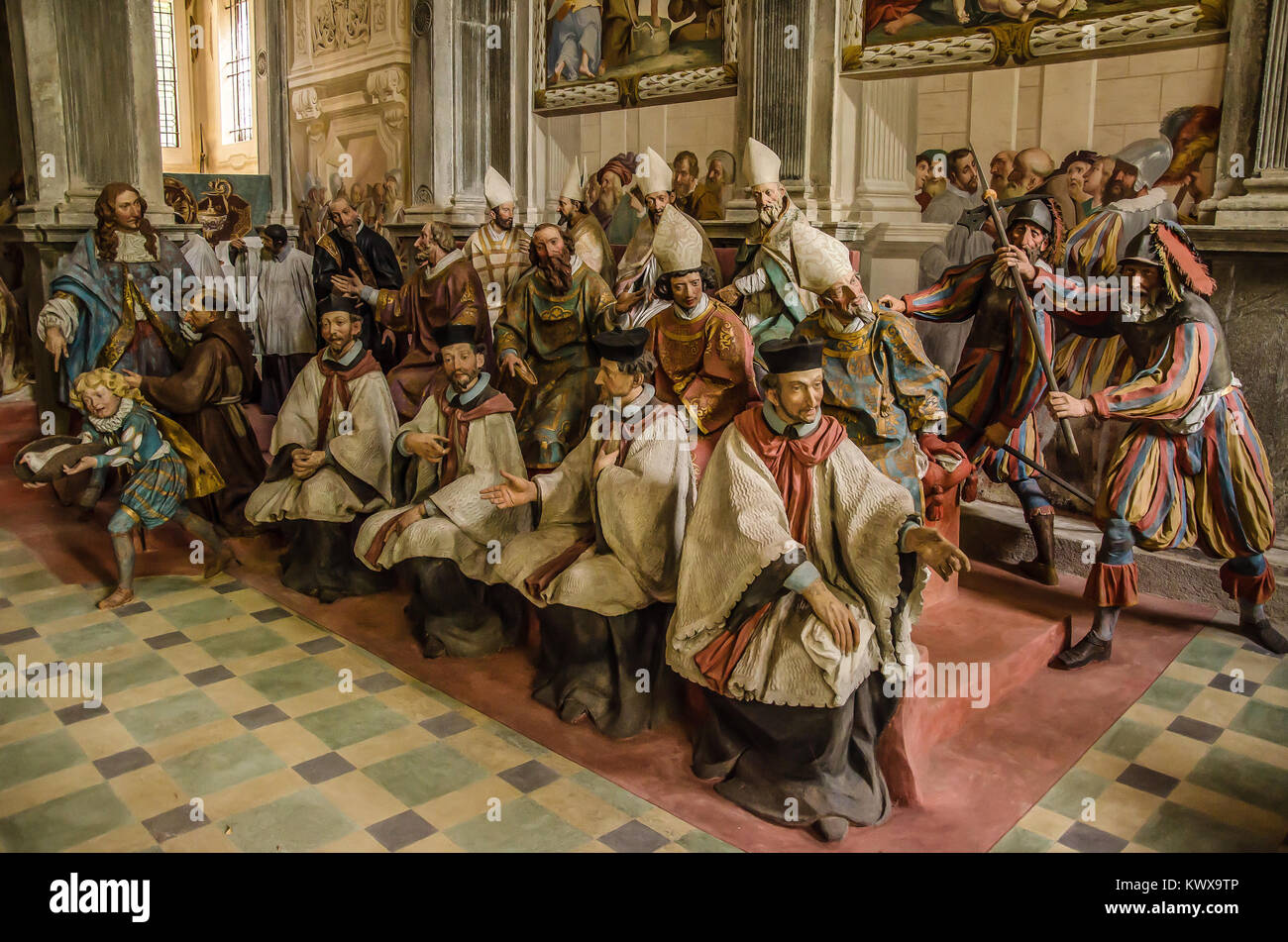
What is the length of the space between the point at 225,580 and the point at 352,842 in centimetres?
317

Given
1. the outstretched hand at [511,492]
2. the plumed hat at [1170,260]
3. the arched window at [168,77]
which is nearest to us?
the outstretched hand at [511,492]

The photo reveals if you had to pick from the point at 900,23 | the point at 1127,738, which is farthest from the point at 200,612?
the point at 900,23

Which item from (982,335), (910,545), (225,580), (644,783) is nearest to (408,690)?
(644,783)

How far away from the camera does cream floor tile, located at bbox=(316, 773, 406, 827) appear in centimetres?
383

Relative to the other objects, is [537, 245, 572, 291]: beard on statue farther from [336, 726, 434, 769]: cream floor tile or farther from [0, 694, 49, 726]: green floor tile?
[0, 694, 49, 726]: green floor tile

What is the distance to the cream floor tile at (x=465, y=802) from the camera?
150 inches

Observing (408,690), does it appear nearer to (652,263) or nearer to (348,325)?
(348,325)

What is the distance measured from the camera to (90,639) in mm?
5508

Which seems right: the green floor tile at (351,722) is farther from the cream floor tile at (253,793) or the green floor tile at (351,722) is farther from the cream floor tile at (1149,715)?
the cream floor tile at (1149,715)

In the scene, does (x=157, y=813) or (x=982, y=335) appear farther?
(x=982, y=335)

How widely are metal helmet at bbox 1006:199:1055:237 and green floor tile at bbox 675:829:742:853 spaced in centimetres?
382

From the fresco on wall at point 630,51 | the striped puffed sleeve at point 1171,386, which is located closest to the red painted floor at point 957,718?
the striped puffed sleeve at point 1171,386

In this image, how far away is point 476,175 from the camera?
10.6 metres

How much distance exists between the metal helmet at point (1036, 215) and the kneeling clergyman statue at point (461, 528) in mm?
2980
